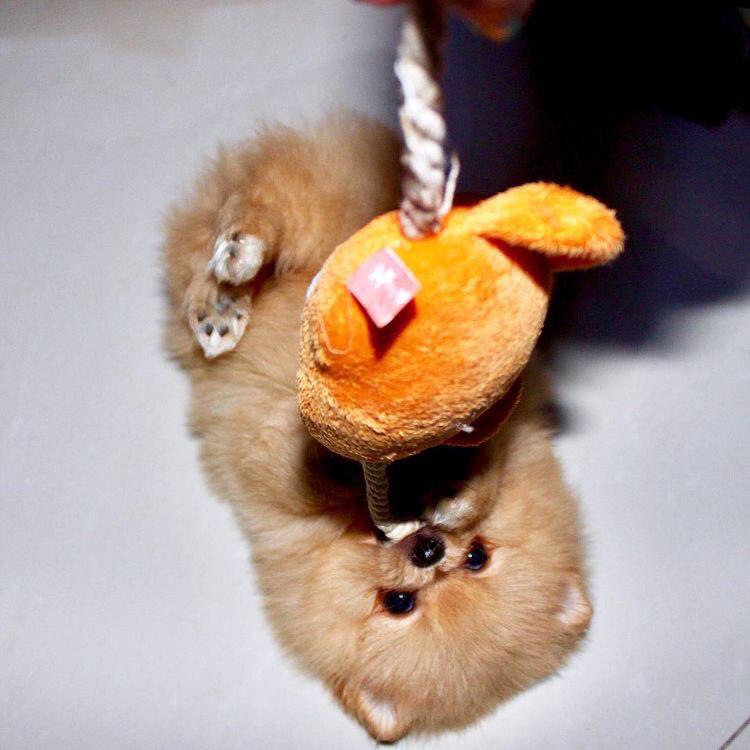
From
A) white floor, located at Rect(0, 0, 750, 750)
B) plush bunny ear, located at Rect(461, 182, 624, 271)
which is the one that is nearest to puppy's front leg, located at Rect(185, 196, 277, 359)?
white floor, located at Rect(0, 0, 750, 750)

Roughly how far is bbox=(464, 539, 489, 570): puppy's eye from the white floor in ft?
1.54

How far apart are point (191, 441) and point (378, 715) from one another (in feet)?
2.50

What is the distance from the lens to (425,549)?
166 centimetres

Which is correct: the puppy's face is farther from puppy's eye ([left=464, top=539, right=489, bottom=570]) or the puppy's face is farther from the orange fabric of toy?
the orange fabric of toy

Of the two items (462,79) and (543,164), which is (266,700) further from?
(462,79)

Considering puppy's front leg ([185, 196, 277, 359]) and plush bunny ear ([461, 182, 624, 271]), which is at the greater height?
plush bunny ear ([461, 182, 624, 271])

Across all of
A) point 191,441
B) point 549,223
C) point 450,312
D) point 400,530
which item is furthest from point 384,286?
point 191,441

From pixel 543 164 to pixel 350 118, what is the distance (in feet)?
1.59

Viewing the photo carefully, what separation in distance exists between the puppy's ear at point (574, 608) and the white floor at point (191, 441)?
0.29m

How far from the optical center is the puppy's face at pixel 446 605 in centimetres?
167

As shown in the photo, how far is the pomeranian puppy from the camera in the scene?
66.0 inches

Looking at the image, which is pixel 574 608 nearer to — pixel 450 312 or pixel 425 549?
pixel 425 549

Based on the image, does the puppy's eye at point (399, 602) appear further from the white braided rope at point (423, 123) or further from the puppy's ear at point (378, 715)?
the white braided rope at point (423, 123)

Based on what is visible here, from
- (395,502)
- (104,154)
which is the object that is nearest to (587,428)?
(395,502)
